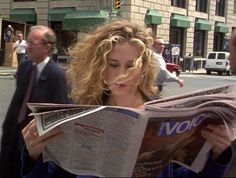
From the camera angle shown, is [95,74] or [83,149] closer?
[83,149]

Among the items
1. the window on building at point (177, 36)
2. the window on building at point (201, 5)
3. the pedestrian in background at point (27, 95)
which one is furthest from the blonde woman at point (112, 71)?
the window on building at point (201, 5)

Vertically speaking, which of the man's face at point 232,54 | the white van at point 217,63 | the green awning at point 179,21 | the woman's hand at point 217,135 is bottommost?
the white van at point 217,63

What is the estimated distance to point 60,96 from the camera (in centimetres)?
447

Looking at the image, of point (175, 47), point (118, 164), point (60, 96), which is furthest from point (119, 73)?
point (175, 47)

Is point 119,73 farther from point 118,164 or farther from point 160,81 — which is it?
point 160,81

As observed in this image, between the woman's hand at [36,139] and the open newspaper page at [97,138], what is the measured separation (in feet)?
0.09

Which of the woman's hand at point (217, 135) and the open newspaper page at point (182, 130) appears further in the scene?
the woman's hand at point (217, 135)

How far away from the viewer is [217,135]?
185 centimetres

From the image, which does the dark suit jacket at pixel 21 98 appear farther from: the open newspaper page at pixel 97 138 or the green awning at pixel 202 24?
the green awning at pixel 202 24

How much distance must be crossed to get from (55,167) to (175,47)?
3217cm

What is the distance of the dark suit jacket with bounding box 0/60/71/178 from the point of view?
13.5 feet

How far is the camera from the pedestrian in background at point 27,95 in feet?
13.6

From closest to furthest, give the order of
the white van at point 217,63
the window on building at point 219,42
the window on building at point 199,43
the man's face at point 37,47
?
1. the man's face at point 37,47
2. the white van at point 217,63
3. the window on building at point 199,43
4. the window on building at point 219,42

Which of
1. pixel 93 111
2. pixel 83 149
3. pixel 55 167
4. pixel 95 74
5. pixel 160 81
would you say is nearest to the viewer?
pixel 93 111
